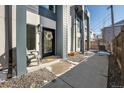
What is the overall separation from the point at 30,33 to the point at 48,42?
200 centimetres

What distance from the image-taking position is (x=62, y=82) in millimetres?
4523

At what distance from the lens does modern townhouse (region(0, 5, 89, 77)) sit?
4852 millimetres

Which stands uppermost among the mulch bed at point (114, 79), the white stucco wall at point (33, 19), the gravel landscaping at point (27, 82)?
the white stucco wall at point (33, 19)

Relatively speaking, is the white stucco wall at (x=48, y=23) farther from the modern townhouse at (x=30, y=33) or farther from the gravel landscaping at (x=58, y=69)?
the gravel landscaping at (x=58, y=69)

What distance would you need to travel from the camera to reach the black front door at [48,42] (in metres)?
8.61

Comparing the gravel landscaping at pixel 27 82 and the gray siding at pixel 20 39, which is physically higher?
the gray siding at pixel 20 39

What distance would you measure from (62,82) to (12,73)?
153 centimetres

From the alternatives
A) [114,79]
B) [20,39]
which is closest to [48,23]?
[20,39]

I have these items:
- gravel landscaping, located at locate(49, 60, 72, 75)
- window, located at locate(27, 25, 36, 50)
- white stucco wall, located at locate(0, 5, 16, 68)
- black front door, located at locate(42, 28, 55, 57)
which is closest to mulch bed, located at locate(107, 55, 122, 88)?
gravel landscaping, located at locate(49, 60, 72, 75)

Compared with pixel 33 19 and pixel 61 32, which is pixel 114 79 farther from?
pixel 61 32

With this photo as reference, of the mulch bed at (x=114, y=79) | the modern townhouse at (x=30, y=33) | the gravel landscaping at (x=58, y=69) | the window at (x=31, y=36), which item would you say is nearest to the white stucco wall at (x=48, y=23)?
the modern townhouse at (x=30, y=33)

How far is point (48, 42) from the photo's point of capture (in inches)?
358

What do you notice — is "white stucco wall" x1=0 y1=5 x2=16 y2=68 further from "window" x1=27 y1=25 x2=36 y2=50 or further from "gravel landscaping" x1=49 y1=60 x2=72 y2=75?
"window" x1=27 y1=25 x2=36 y2=50
